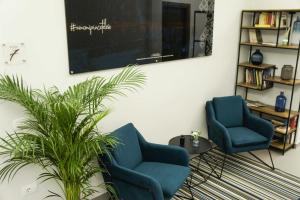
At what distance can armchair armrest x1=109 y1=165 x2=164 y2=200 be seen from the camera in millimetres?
2281

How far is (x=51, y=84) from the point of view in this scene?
7.96ft

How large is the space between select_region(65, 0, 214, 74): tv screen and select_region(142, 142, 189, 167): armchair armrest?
90cm

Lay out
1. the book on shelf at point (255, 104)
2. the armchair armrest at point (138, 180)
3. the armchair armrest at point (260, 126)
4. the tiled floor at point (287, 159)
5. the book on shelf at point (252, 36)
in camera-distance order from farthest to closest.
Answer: the book on shelf at point (255, 104) → the book on shelf at point (252, 36) → the tiled floor at point (287, 159) → the armchair armrest at point (260, 126) → the armchair armrest at point (138, 180)

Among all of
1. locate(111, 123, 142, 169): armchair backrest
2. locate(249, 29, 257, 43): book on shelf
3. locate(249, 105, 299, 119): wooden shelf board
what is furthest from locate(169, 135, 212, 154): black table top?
locate(249, 29, 257, 43): book on shelf

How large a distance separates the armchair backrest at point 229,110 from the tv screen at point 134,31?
28.0 inches

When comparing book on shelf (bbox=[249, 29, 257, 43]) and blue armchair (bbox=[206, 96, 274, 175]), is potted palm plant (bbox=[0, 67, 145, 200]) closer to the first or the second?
blue armchair (bbox=[206, 96, 274, 175])

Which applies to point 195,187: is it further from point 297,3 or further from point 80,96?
point 297,3

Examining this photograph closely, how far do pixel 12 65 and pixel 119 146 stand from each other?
3.73ft

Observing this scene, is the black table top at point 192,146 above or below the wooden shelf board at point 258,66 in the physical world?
below

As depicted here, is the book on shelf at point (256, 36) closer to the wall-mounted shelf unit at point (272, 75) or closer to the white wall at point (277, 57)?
the wall-mounted shelf unit at point (272, 75)

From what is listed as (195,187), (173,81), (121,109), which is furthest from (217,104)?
(121,109)

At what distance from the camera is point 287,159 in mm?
3836

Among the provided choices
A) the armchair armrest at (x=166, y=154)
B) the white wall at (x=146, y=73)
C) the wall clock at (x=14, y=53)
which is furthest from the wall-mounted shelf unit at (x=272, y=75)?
the wall clock at (x=14, y=53)

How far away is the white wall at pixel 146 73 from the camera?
2205 millimetres
